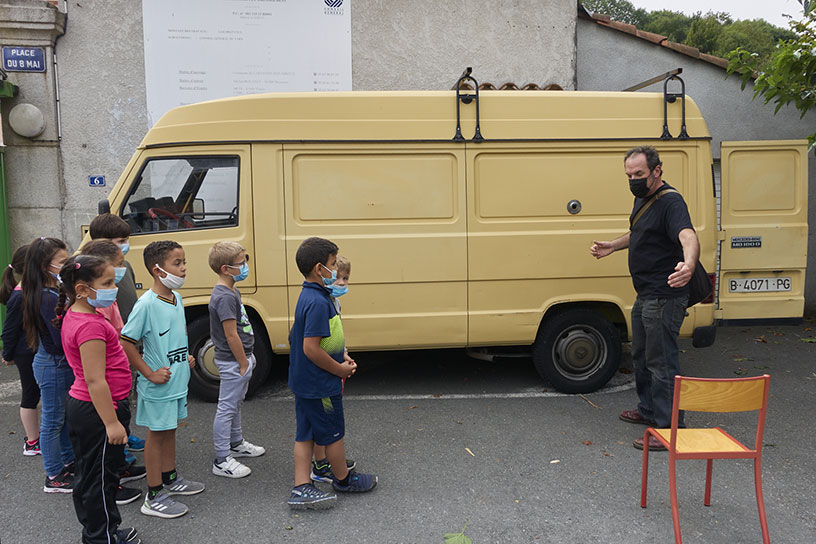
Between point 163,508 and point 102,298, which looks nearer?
point 102,298

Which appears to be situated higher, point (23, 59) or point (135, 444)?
point (23, 59)

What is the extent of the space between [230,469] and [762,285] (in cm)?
498

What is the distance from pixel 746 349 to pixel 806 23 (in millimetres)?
3683

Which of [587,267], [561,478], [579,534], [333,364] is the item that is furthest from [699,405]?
[587,267]

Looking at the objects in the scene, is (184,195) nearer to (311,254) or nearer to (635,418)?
(311,254)

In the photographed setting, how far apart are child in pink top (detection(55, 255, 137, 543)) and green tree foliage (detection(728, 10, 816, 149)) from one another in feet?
22.6

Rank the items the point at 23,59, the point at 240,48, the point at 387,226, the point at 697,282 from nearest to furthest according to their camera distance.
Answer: the point at 697,282
the point at 387,226
the point at 23,59
the point at 240,48

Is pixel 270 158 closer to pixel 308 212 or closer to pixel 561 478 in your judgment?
pixel 308 212

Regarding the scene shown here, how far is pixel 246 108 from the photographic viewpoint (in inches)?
202

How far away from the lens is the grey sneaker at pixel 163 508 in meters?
3.50

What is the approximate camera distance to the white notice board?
827cm

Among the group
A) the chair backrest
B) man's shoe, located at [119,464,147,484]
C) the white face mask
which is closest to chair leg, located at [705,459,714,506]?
the chair backrest

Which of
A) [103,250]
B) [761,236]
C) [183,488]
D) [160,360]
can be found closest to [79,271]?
[103,250]

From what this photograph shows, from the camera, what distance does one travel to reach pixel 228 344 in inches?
156
